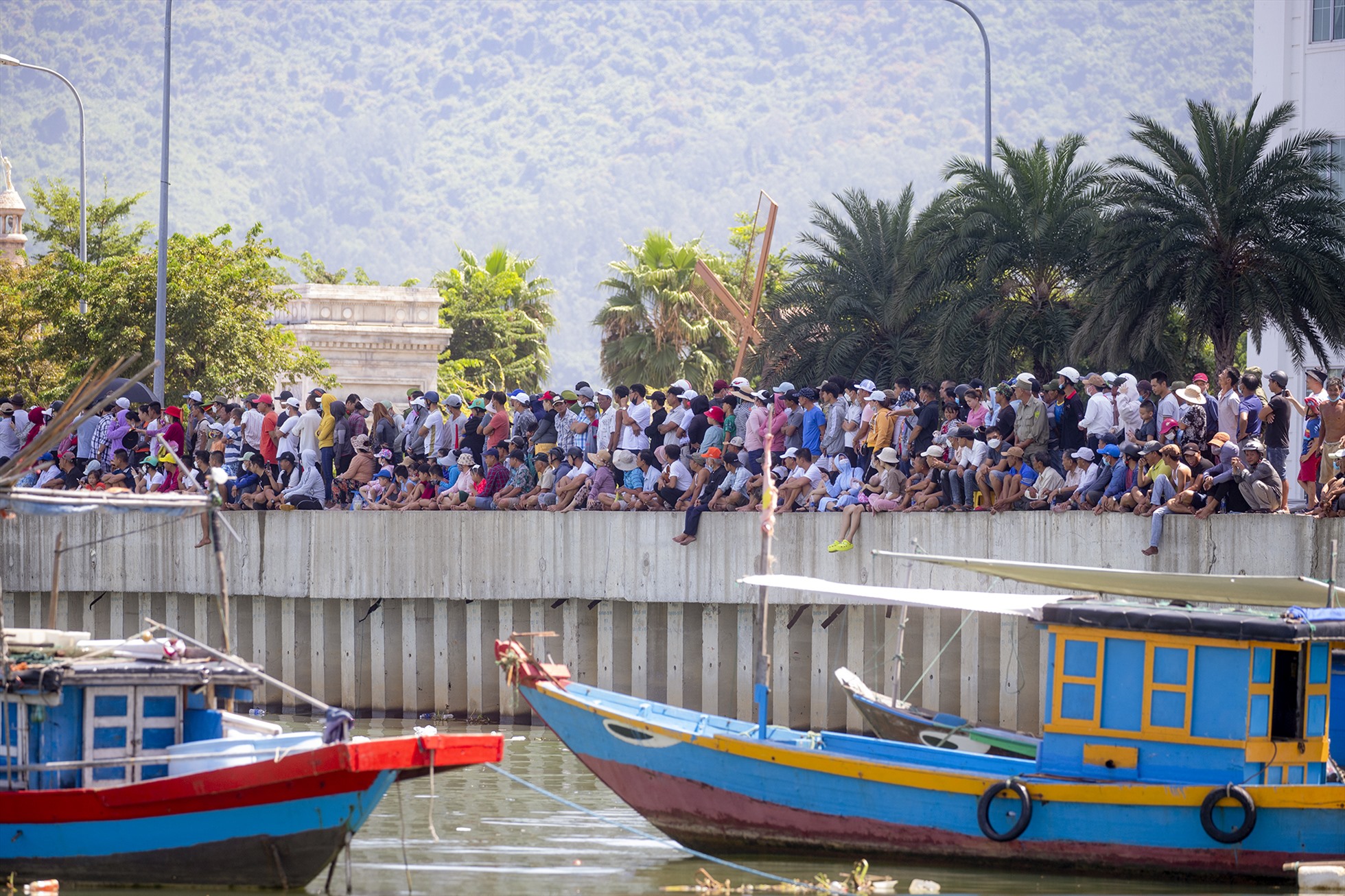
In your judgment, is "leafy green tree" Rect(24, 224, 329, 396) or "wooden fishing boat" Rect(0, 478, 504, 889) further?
"leafy green tree" Rect(24, 224, 329, 396)

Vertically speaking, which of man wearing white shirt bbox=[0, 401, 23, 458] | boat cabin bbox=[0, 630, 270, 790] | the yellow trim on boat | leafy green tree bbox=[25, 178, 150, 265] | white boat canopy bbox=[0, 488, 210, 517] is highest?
leafy green tree bbox=[25, 178, 150, 265]

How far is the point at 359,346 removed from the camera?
69.8 metres

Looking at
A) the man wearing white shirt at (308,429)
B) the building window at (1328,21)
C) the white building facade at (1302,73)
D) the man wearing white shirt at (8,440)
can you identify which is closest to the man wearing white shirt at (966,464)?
the man wearing white shirt at (308,429)

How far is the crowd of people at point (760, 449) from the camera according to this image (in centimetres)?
2208

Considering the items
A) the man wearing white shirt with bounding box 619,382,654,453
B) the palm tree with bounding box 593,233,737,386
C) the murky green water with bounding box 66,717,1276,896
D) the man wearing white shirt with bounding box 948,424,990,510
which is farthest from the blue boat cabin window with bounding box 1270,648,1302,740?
the palm tree with bounding box 593,233,737,386

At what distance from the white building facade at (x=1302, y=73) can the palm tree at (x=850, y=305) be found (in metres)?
7.82

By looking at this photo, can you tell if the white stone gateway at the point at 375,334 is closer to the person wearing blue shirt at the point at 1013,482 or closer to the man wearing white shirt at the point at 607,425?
the man wearing white shirt at the point at 607,425

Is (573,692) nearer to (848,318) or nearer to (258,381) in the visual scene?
(848,318)

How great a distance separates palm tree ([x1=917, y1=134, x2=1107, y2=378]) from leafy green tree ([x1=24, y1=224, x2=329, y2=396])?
20222 millimetres

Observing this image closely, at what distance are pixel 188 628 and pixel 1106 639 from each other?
2007 centimetres

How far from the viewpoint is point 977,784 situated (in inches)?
706

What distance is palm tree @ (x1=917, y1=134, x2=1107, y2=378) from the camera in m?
34.7

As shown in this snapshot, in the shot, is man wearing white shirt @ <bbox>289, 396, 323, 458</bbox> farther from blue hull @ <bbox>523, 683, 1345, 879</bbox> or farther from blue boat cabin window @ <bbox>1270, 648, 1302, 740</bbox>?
blue boat cabin window @ <bbox>1270, 648, 1302, 740</bbox>

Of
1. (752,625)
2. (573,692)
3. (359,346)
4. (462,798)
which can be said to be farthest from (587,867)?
(359,346)
